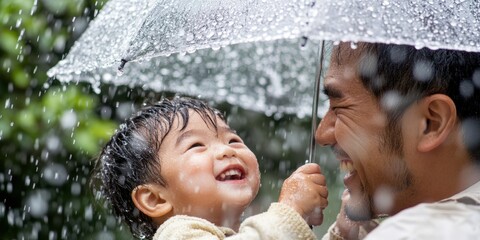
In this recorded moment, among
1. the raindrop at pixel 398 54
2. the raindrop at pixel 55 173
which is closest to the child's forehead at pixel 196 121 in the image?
the raindrop at pixel 398 54

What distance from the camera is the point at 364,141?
2.89 metres

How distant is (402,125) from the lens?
2.82 meters

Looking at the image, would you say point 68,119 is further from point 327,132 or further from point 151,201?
point 327,132

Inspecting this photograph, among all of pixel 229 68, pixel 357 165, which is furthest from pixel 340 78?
pixel 229 68

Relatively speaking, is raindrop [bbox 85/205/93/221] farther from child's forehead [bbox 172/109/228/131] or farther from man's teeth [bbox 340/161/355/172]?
man's teeth [bbox 340/161/355/172]

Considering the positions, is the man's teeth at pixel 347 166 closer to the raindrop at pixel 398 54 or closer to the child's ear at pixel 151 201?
the raindrop at pixel 398 54

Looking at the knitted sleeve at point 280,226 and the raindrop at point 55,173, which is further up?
the knitted sleeve at point 280,226

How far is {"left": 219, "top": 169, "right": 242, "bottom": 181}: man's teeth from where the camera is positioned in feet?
11.1

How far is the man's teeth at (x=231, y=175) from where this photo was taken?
3377 mm

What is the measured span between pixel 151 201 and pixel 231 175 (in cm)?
31

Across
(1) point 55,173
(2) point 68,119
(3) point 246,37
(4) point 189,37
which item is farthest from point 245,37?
(1) point 55,173

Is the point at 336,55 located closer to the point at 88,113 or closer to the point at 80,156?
the point at 88,113

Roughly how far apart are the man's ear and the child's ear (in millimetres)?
1042

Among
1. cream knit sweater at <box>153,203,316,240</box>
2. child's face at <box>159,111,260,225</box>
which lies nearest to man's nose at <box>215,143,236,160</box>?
child's face at <box>159,111,260,225</box>
